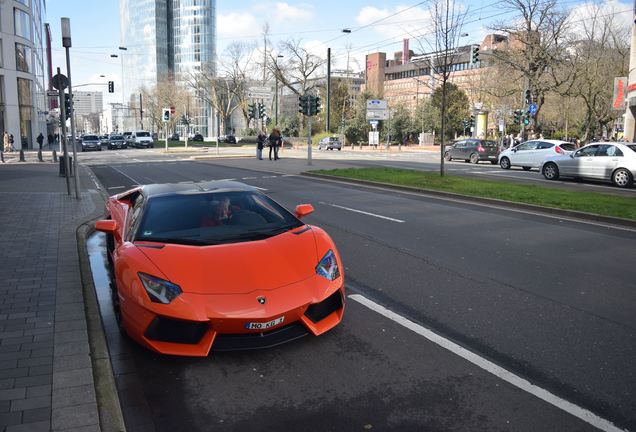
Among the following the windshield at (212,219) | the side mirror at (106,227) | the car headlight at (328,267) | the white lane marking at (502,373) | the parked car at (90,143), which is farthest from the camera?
the parked car at (90,143)

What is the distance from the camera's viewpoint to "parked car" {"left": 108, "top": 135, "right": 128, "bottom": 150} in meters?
58.2

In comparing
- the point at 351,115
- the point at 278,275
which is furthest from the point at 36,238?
the point at 351,115

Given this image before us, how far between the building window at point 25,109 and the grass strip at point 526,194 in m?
45.3

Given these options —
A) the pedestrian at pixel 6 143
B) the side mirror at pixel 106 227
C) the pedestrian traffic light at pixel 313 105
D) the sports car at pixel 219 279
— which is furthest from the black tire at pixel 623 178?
the pedestrian at pixel 6 143

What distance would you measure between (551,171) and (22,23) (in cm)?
5367

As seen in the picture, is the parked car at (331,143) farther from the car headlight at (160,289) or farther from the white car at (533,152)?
the car headlight at (160,289)

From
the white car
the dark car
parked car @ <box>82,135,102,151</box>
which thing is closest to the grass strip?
the white car

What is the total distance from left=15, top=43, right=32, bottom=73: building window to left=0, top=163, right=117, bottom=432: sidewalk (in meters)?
51.4

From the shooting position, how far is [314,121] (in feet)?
285

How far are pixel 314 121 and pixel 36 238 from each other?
8006cm

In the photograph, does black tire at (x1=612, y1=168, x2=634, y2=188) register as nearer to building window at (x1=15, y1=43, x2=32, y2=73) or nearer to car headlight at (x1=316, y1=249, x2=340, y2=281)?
car headlight at (x1=316, y1=249, x2=340, y2=281)

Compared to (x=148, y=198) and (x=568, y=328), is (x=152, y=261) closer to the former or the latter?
(x=148, y=198)

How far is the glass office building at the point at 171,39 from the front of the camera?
125 metres

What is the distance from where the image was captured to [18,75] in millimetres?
Answer: 52406
